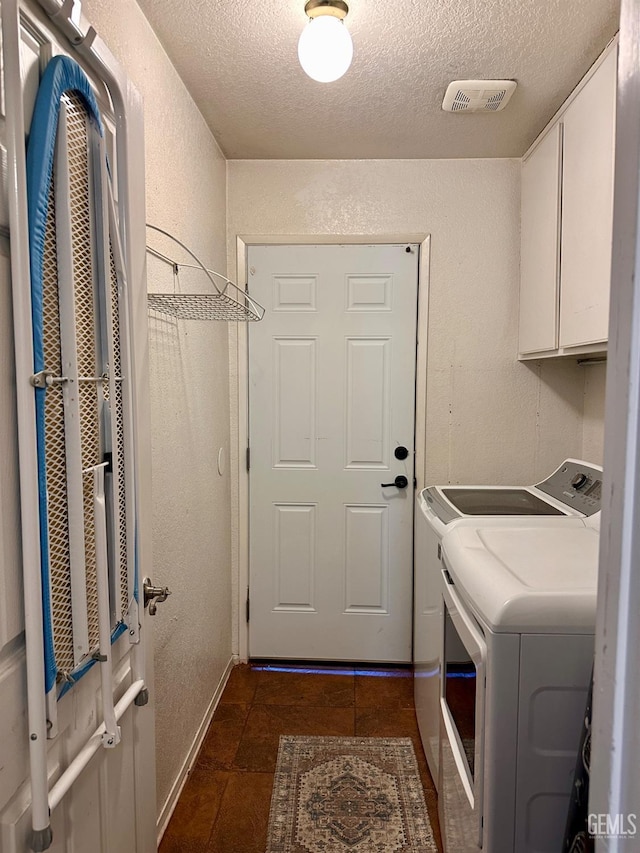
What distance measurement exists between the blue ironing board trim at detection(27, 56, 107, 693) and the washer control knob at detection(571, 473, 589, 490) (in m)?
1.97

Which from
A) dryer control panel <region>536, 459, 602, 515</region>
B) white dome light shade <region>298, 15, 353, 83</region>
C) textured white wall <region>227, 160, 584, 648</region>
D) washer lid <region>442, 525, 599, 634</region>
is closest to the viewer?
washer lid <region>442, 525, 599, 634</region>

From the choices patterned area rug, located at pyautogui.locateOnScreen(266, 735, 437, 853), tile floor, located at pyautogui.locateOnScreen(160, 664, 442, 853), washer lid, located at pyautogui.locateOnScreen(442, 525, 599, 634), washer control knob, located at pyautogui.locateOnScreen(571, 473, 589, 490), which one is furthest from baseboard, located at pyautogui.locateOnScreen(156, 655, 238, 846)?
washer control knob, located at pyautogui.locateOnScreen(571, 473, 589, 490)

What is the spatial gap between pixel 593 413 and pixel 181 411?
6.00ft

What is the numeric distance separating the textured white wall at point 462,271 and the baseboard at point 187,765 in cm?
154

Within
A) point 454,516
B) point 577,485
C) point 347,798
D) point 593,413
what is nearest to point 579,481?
point 577,485

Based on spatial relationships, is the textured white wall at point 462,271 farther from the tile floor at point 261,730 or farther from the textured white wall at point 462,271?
the tile floor at point 261,730

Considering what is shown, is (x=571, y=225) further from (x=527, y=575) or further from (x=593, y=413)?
(x=527, y=575)

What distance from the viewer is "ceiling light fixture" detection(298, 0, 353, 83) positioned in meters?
1.43

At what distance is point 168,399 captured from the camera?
5.79 feet

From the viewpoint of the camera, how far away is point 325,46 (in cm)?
144

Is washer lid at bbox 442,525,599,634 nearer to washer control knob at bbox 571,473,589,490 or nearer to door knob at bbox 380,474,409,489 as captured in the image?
washer control knob at bbox 571,473,589,490

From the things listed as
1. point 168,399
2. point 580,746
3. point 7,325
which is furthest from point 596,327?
point 7,325

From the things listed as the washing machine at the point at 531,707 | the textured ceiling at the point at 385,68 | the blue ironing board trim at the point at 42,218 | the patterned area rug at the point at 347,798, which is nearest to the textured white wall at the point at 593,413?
the textured ceiling at the point at 385,68

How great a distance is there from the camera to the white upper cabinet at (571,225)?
1.63m
